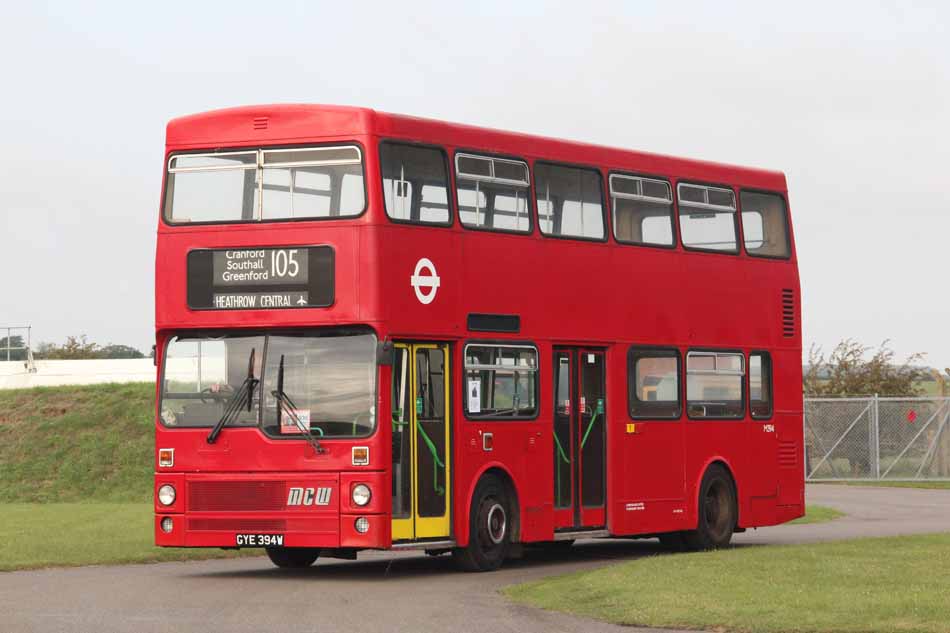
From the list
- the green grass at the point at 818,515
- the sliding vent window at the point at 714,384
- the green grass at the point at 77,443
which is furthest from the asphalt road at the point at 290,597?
the green grass at the point at 77,443

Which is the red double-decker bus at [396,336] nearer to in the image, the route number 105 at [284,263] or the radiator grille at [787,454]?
the route number 105 at [284,263]

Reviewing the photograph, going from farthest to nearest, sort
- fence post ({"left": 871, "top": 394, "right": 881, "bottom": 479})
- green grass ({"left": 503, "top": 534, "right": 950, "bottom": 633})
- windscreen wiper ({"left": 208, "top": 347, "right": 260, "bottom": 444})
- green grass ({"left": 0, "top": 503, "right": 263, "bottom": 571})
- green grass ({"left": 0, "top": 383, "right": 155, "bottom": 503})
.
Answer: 1. fence post ({"left": 871, "top": 394, "right": 881, "bottom": 479})
2. green grass ({"left": 0, "top": 383, "right": 155, "bottom": 503})
3. green grass ({"left": 0, "top": 503, "right": 263, "bottom": 571})
4. windscreen wiper ({"left": 208, "top": 347, "right": 260, "bottom": 444})
5. green grass ({"left": 503, "top": 534, "right": 950, "bottom": 633})

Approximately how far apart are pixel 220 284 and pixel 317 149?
66.5 inches

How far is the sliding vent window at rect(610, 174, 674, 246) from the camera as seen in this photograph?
21766 millimetres

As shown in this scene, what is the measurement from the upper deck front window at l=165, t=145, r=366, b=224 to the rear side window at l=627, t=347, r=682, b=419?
5217 millimetres

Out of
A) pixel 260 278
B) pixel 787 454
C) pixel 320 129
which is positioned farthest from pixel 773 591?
pixel 787 454

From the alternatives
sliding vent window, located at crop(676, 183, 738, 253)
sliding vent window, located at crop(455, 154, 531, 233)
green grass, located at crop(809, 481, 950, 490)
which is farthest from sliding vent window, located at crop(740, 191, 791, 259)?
green grass, located at crop(809, 481, 950, 490)

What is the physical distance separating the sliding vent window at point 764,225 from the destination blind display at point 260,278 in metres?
7.78

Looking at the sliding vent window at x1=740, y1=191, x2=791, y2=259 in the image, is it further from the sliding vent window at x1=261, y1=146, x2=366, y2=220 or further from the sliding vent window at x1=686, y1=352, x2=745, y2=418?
the sliding vent window at x1=261, y1=146, x2=366, y2=220

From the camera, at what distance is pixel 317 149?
18297 millimetres

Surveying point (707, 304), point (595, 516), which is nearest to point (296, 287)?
point (595, 516)

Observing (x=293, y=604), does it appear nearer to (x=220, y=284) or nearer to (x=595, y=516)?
(x=220, y=284)

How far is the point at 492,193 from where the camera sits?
64.9 ft

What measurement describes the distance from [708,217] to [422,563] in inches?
229
